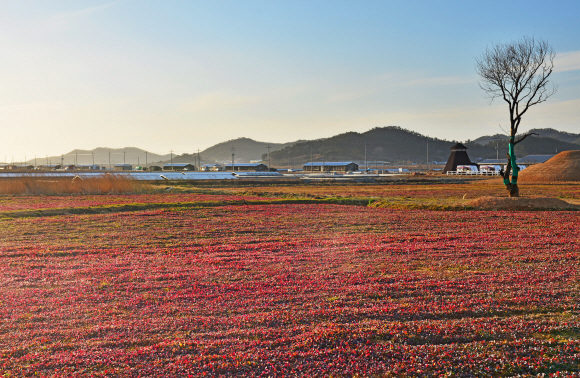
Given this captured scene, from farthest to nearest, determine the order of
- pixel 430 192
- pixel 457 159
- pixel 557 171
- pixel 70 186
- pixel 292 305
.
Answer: pixel 457 159, pixel 557 171, pixel 430 192, pixel 70 186, pixel 292 305

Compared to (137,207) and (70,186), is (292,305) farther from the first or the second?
(70,186)

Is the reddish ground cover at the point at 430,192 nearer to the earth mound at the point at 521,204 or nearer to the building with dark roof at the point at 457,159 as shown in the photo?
the earth mound at the point at 521,204

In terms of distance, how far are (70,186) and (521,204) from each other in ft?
133

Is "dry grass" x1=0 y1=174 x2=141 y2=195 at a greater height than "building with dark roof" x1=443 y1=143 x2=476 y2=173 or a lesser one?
lesser

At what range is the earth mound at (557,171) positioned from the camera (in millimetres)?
73188

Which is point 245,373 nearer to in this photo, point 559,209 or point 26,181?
point 559,209

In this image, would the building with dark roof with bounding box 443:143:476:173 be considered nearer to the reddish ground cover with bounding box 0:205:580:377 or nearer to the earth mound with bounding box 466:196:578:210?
the earth mound with bounding box 466:196:578:210

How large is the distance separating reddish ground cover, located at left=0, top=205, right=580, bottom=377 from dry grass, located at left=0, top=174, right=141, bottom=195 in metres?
30.0

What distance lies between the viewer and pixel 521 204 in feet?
94.1

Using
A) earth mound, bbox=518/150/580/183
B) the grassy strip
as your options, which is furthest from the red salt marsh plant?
earth mound, bbox=518/150/580/183

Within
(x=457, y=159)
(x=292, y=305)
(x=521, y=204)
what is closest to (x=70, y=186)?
(x=521, y=204)

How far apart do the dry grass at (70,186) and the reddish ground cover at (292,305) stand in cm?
2998

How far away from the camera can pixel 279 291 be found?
1001cm

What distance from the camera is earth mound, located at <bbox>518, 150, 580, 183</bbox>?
240 ft
